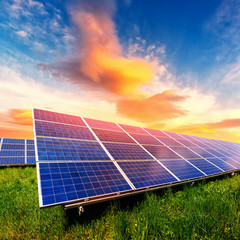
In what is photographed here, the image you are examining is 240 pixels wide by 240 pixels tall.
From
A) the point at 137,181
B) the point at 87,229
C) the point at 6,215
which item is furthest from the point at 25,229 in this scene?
the point at 137,181

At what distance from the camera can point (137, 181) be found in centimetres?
608

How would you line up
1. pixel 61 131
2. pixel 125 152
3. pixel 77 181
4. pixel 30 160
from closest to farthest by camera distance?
pixel 77 181 < pixel 61 131 < pixel 125 152 < pixel 30 160

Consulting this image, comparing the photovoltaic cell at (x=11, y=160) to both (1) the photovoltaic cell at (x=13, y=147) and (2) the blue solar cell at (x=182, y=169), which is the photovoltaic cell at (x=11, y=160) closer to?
(1) the photovoltaic cell at (x=13, y=147)

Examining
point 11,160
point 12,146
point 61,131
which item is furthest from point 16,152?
point 61,131

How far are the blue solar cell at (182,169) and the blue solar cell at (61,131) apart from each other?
5.04 metres

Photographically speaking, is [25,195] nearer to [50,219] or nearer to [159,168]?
[50,219]

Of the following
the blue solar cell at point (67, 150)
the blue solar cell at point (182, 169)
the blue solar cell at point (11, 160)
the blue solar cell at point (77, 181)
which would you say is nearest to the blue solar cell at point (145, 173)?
the blue solar cell at point (77, 181)

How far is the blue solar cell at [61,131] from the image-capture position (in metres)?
7.23

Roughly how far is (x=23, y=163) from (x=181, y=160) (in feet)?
47.7

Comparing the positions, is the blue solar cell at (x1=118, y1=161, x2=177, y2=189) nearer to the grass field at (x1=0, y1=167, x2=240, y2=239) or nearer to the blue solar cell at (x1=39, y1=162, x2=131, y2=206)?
the blue solar cell at (x1=39, y1=162, x2=131, y2=206)

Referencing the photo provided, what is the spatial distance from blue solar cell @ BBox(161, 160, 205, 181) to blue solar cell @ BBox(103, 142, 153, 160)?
1324 millimetres

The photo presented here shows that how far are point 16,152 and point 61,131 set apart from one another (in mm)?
11058

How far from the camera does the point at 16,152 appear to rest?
15.1m

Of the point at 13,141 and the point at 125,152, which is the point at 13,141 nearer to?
the point at 13,141
